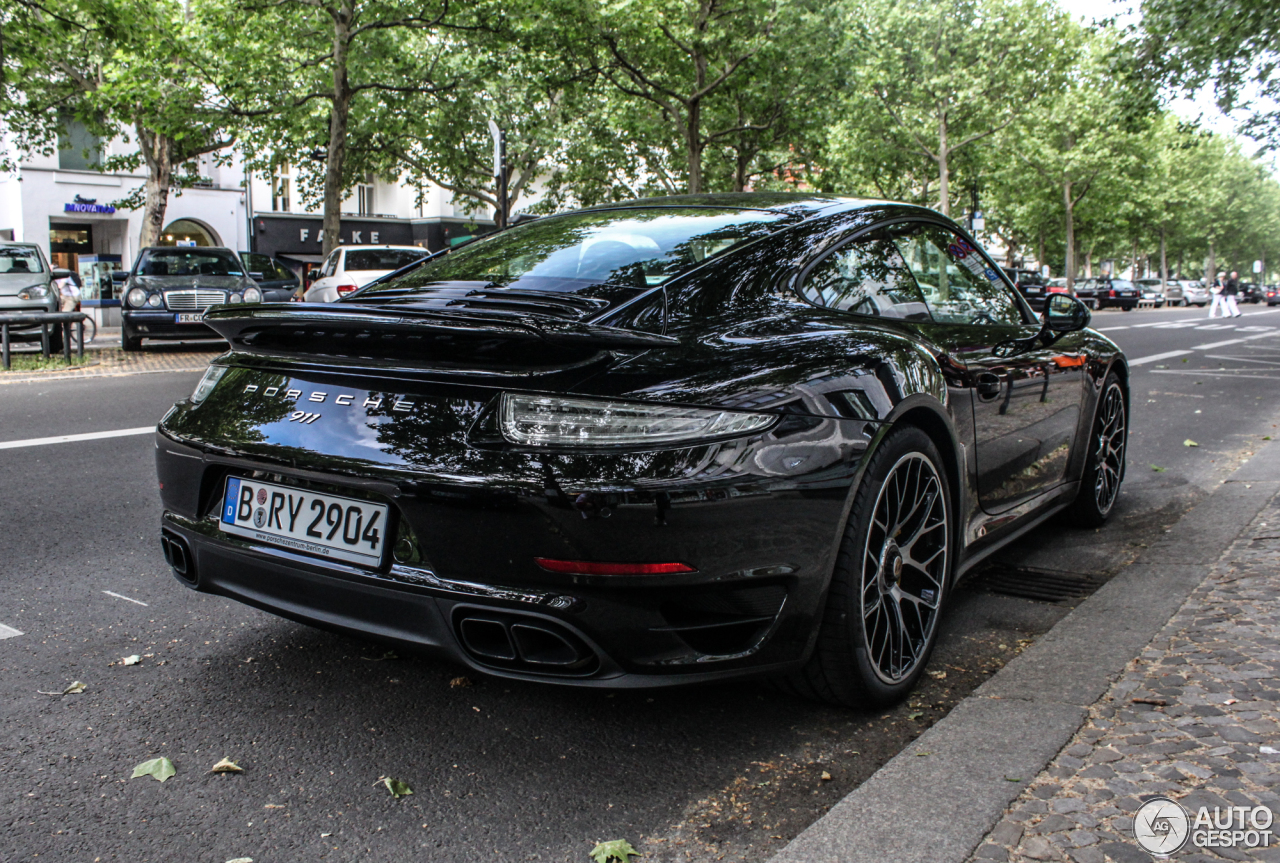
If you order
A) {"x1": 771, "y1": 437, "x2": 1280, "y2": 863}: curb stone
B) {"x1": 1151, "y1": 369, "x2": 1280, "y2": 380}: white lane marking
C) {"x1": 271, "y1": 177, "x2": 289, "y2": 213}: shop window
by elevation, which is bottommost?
{"x1": 771, "y1": 437, "x2": 1280, "y2": 863}: curb stone

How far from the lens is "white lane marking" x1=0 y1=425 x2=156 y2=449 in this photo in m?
7.13

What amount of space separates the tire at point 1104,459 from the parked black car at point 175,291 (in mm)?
14183

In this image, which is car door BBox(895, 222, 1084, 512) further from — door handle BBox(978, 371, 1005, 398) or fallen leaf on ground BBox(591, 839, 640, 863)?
fallen leaf on ground BBox(591, 839, 640, 863)

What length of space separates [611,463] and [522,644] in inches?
17.7

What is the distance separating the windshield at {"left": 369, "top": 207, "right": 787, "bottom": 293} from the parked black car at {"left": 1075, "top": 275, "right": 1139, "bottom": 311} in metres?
54.4

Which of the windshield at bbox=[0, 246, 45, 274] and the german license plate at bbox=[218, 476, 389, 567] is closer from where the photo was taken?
the german license plate at bbox=[218, 476, 389, 567]

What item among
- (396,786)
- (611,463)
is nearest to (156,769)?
(396,786)

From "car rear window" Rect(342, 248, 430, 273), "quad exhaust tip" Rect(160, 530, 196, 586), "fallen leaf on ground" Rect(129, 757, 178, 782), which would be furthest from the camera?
"car rear window" Rect(342, 248, 430, 273)

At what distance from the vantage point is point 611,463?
2.24m

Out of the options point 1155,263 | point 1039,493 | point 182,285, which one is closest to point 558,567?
point 1039,493

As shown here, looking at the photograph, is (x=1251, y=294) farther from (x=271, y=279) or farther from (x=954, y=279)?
(x=954, y=279)

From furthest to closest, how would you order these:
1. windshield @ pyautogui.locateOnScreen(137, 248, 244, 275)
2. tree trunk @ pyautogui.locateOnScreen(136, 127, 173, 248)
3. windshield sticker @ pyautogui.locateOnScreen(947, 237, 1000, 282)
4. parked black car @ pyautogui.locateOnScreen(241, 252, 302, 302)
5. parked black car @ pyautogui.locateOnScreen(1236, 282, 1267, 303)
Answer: parked black car @ pyautogui.locateOnScreen(1236, 282, 1267, 303) < tree trunk @ pyautogui.locateOnScreen(136, 127, 173, 248) < parked black car @ pyautogui.locateOnScreen(241, 252, 302, 302) < windshield @ pyautogui.locateOnScreen(137, 248, 244, 275) < windshield sticker @ pyautogui.locateOnScreen(947, 237, 1000, 282)

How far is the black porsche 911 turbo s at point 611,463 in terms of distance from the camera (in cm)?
228

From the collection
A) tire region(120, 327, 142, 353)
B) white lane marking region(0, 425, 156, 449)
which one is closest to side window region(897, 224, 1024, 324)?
white lane marking region(0, 425, 156, 449)
